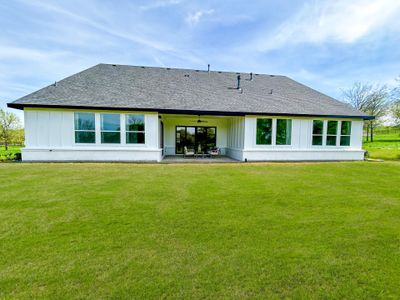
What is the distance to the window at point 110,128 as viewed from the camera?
1182 cm

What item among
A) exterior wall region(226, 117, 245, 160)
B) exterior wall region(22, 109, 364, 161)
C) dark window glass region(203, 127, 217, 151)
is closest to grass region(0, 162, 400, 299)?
exterior wall region(22, 109, 364, 161)

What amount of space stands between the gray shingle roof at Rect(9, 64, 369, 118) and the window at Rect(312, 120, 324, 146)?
68 centimetres

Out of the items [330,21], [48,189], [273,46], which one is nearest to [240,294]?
[48,189]

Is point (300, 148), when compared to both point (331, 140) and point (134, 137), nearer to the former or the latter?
point (331, 140)

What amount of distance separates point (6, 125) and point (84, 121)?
25.0 m

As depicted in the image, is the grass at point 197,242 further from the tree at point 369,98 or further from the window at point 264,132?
the tree at point 369,98

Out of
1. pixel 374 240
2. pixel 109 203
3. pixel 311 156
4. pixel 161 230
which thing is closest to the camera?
pixel 374 240

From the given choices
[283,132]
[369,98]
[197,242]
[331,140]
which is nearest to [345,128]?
[331,140]

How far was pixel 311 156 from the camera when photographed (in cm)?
1352

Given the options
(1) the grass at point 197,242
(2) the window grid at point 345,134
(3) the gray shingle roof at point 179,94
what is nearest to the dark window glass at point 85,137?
(3) the gray shingle roof at point 179,94

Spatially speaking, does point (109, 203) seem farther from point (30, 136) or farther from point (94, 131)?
point (30, 136)

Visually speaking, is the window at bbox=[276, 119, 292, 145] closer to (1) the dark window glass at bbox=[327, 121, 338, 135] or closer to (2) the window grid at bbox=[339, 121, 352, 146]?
(1) the dark window glass at bbox=[327, 121, 338, 135]

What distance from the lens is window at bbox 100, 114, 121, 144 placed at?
465 inches

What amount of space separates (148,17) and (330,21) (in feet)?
37.5
